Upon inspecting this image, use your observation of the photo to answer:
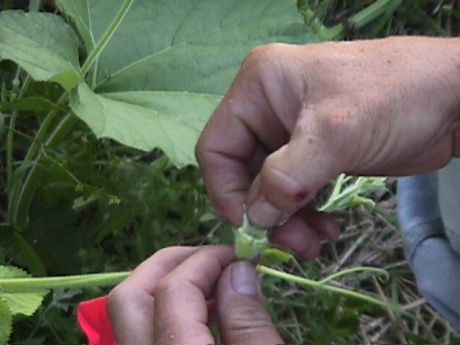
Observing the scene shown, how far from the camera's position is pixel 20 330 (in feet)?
4.75

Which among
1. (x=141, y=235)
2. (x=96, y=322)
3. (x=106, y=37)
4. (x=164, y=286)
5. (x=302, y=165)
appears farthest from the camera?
(x=141, y=235)

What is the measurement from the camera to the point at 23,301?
1.17m

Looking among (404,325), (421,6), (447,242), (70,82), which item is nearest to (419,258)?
(447,242)

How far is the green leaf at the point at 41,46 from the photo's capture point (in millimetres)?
1195

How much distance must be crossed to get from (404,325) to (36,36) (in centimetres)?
75

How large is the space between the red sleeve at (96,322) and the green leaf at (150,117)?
19 centimetres

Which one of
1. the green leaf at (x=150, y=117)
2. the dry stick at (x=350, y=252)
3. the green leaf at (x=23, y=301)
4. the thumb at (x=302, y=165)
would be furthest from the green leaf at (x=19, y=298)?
the dry stick at (x=350, y=252)

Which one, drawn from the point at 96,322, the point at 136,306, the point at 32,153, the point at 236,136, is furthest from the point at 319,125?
the point at 32,153

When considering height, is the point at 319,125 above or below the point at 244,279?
above

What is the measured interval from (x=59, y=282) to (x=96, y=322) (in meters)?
0.06

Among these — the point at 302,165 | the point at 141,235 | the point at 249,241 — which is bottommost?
the point at 141,235

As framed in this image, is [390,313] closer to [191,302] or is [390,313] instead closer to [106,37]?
[106,37]

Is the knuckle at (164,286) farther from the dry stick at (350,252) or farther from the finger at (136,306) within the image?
the dry stick at (350,252)

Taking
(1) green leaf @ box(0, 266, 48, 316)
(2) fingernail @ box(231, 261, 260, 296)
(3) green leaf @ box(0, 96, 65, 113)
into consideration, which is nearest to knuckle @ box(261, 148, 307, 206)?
(2) fingernail @ box(231, 261, 260, 296)
